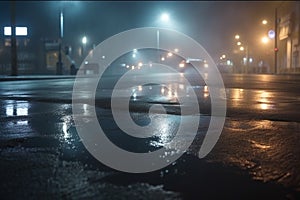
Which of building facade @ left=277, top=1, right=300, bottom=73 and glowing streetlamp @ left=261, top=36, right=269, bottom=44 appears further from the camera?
glowing streetlamp @ left=261, top=36, right=269, bottom=44

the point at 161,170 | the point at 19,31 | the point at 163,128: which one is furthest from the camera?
the point at 19,31

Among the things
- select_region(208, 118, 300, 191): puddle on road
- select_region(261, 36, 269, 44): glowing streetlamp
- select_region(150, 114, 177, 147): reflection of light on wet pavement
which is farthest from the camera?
select_region(261, 36, 269, 44): glowing streetlamp

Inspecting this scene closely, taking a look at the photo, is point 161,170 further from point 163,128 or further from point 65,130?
point 65,130

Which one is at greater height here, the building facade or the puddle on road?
the building facade

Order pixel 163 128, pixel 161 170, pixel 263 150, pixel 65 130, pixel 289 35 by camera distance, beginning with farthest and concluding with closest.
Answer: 1. pixel 289 35
2. pixel 163 128
3. pixel 65 130
4. pixel 263 150
5. pixel 161 170

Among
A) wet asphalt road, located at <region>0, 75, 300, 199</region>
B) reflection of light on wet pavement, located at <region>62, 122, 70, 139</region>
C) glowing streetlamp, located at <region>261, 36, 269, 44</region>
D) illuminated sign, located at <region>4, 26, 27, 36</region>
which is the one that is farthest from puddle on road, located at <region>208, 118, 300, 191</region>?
glowing streetlamp, located at <region>261, 36, 269, 44</region>

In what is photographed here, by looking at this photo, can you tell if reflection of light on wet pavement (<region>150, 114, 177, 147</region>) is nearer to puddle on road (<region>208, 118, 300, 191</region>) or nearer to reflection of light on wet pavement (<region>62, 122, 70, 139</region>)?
puddle on road (<region>208, 118, 300, 191</region>)

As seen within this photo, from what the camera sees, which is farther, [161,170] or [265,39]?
[265,39]

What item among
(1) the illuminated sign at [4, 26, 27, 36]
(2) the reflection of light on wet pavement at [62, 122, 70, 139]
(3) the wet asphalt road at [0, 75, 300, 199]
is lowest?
(3) the wet asphalt road at [0, 75, 300, 199]

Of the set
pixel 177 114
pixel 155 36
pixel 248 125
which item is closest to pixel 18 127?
pixel 177 114

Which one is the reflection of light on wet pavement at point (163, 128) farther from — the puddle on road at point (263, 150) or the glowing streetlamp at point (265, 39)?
the glowing streetlamp at point (265, 39)

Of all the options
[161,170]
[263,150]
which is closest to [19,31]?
[263,150]

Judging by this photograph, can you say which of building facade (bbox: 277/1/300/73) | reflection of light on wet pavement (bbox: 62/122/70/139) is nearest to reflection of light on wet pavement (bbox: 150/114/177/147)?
reflection of light on wet pavement (bbox: 62/122/70/139)

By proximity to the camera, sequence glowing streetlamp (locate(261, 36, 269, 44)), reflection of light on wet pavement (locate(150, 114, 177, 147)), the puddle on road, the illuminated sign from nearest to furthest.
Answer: the puddle on road → reflection of light on wet pavement (locate(150, 114, 177, 147)) → the illuminated sign → glowing streetlamp (locate(261, 36, 269, 44))
